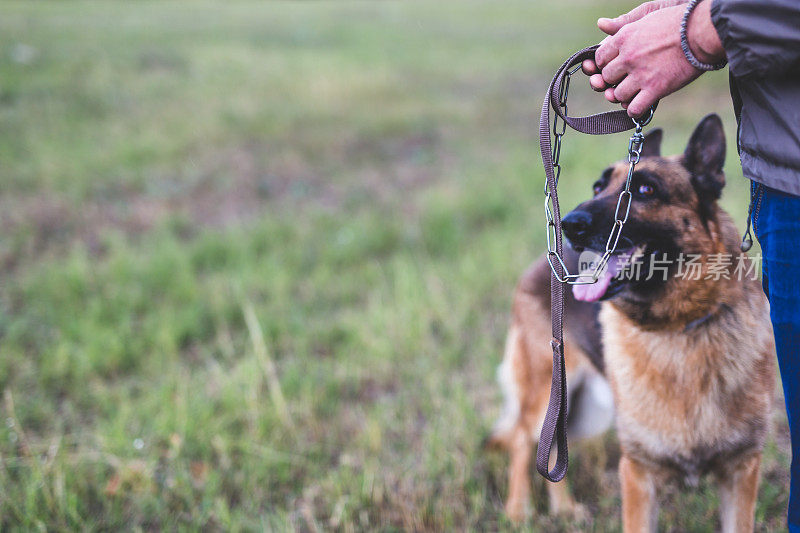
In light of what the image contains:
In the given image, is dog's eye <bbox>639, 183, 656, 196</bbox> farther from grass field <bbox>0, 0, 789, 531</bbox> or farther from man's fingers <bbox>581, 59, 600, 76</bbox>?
grass field <bbox>0, 0, 789, 531</bbox>

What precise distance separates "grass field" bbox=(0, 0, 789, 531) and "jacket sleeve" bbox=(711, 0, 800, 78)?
5.89 ft

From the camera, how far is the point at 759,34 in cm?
114

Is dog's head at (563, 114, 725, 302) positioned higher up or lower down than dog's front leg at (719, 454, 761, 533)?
higher up

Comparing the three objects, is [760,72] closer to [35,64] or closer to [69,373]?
[69,373]

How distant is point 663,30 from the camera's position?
51.8 inches

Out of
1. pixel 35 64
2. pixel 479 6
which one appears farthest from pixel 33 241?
pixel 479 6

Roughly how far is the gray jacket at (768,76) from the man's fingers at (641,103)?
184 millimetres

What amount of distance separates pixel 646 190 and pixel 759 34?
2.48 feet

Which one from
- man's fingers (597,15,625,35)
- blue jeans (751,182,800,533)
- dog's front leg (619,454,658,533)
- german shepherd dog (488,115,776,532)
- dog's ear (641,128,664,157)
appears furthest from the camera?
dog's ear (641,128,664,157)

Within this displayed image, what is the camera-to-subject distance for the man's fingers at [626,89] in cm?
139

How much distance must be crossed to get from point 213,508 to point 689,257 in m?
2.13

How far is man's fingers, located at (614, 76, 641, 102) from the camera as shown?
139 cm

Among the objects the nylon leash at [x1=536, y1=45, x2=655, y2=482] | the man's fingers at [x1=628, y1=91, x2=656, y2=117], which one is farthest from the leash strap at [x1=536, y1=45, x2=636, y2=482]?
the man's fingers at [x1=628, y1=91, x2=656, y2=117]

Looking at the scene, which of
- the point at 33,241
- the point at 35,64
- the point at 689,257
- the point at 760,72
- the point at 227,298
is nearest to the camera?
the point at 760,72
